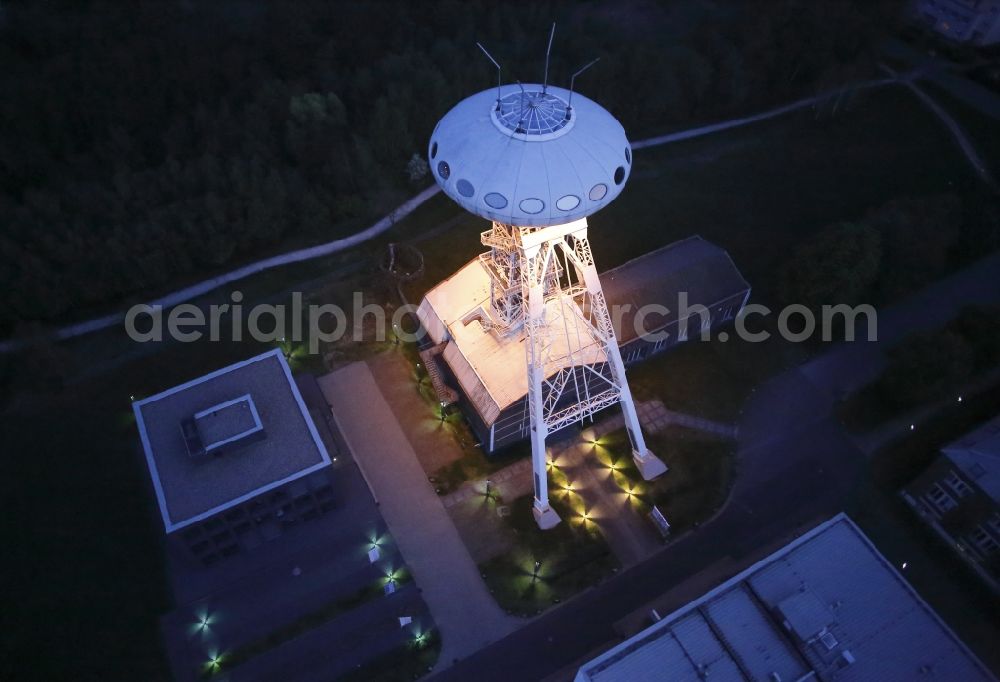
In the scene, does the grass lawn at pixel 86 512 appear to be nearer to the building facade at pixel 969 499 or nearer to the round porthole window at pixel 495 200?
the round porthole window at pixel 495 200

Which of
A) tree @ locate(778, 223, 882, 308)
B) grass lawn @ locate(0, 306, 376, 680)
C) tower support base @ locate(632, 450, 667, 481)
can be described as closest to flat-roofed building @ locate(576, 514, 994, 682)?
tower support base @ locate(632, 450, 667, 481)

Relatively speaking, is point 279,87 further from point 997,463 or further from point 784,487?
point 997,463

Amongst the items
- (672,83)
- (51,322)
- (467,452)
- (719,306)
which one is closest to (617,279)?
(719,306)

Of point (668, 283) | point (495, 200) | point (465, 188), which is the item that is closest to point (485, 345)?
point (465, 188)

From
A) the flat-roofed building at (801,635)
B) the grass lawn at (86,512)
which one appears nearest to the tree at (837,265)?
the flat-roofed building at (801,635)

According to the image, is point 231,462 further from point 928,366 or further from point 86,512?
point 928,366

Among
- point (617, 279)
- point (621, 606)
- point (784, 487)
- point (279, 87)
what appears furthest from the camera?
point (279, 87)
